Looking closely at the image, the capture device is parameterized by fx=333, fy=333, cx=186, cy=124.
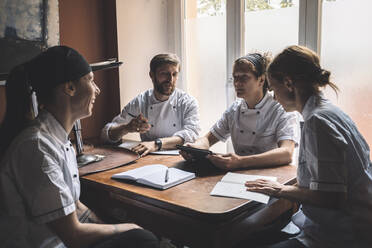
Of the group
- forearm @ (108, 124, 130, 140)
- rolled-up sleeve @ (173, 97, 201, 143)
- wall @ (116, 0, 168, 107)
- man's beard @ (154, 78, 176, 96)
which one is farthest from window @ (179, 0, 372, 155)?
forearm @ (108, 124, 130, 140)

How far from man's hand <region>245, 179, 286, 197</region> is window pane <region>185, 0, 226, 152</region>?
5.72 feet

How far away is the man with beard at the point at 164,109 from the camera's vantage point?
258 centimetres

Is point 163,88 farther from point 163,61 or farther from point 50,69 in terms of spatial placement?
point 50,69

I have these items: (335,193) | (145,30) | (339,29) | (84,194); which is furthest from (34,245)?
(145,30)

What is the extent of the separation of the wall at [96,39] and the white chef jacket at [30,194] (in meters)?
1.94

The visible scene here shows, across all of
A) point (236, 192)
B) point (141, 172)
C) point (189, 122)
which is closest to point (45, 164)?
point (141, 172)

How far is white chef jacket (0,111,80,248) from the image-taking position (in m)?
1.08

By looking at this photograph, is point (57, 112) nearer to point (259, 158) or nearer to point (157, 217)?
point (157, 217)

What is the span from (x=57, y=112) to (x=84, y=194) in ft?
2.34

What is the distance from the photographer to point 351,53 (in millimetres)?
2316

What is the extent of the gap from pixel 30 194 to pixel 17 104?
36 centimetres

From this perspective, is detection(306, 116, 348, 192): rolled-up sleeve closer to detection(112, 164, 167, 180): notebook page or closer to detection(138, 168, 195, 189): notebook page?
detection(138, 168, 195, 189): notebook page

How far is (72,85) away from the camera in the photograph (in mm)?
1342

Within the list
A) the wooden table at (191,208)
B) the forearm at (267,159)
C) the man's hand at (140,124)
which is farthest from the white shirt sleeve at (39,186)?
the man's hand at (140,124)
